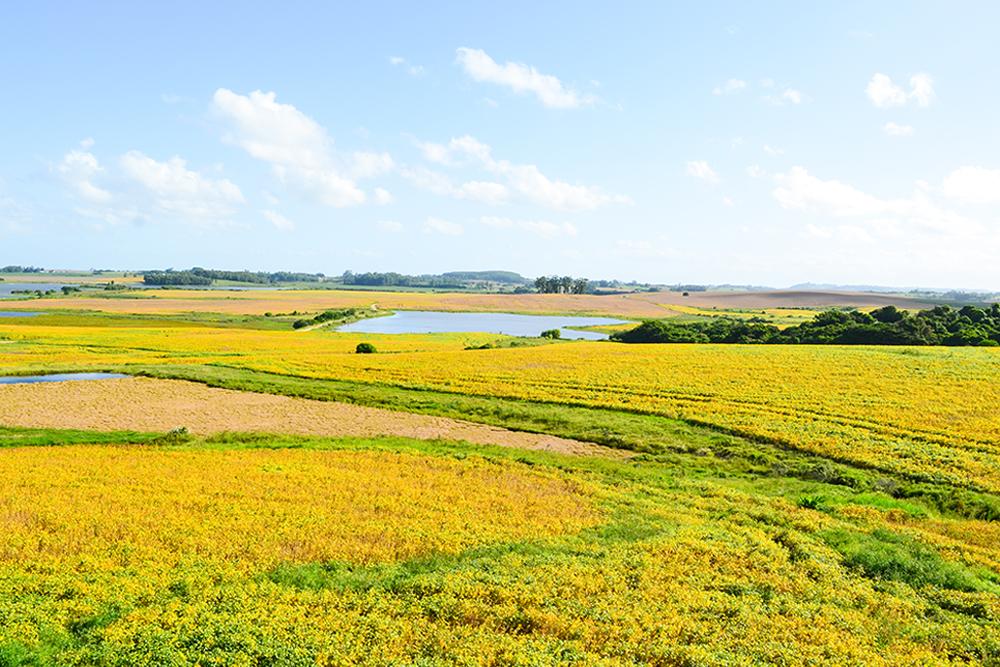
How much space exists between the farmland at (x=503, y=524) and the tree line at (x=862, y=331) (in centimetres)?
3356

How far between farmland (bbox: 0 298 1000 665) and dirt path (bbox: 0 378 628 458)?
10.7 inches

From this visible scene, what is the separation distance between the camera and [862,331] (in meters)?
76.8

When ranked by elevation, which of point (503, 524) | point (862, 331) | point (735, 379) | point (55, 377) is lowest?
point (503, 524)

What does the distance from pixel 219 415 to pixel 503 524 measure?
24.2 m

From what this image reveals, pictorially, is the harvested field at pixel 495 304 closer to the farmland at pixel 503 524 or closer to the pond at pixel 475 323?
the pond at pixel 475 323

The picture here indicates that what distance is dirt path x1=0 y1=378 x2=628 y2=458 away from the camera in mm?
33344

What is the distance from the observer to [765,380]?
47688mm

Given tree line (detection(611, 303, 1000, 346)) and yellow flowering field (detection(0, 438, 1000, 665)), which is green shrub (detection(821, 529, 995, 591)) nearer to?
yellow flowering field (detection(0, 438, 1000, 665))

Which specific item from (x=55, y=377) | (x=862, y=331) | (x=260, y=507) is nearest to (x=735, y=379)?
(x=260, y=507)

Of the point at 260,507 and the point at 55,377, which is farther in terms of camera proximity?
the point at 55,377

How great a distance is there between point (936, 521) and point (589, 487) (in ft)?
35.6

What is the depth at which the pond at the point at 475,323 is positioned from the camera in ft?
380

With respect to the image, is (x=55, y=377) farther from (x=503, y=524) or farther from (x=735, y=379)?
(x=735, y=379)

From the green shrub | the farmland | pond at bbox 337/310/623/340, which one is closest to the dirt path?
the farmland
